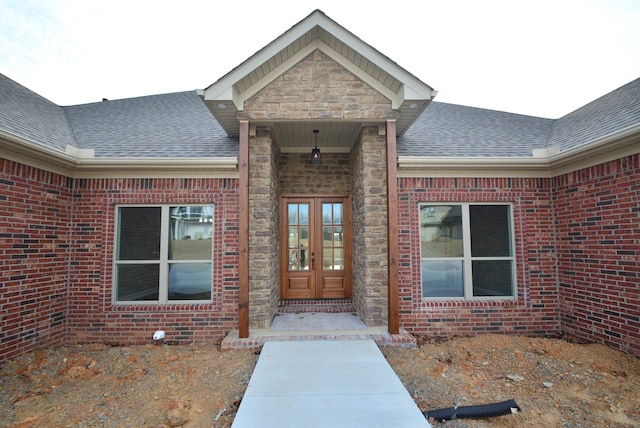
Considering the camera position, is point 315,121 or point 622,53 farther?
point 622,53

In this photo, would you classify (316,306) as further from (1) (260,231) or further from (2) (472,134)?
(2) (472,134)

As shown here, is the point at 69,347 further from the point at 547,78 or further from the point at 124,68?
the point at 547,78

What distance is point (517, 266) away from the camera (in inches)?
206

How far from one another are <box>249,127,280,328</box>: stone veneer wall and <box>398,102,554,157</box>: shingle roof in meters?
2.41

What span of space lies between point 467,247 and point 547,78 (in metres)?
13.9

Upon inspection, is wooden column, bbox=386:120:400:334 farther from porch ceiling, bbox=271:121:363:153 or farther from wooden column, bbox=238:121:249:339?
wooden column, bbox=238:121:249:339


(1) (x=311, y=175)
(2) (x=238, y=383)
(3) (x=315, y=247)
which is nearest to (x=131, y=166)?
(1) (x=311, y=175)

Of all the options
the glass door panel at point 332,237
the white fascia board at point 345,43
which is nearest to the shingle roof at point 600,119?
the white fascia board at point 345,43

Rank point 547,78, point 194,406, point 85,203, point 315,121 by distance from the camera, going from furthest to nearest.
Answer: point 547,78 < point 85,203 < point 315,121 < point 194,406

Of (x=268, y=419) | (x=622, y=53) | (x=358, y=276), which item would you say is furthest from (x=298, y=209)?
(x=622, y=53)

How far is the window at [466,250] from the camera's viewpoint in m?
5.29

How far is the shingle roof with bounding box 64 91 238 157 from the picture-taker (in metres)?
5.31

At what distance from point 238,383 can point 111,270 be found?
3160 mm

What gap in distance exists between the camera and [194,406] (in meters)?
3.13
